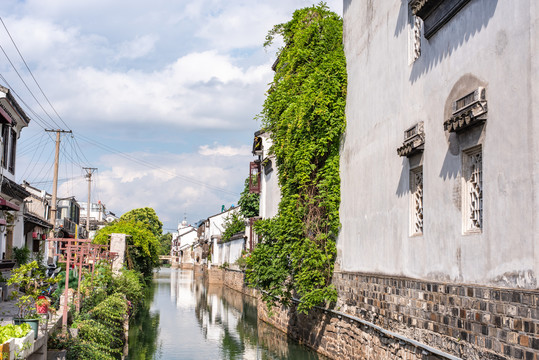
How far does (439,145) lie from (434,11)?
2382mm

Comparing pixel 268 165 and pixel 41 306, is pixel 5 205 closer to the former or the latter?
pixel 41 306

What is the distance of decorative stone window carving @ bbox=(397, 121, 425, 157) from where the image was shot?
1126cm

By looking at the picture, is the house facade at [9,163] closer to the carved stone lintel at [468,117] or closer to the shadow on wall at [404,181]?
the shadow on wall at [404,181]

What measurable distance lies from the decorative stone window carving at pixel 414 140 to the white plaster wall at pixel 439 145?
0.65 ft

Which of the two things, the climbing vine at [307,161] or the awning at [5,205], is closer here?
the awning at [5,205]

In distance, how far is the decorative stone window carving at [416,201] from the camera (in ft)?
38.7

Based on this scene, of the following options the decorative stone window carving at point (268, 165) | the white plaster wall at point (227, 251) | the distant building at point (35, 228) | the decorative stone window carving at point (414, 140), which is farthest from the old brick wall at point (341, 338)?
the white plaster wall at point (227, 251)

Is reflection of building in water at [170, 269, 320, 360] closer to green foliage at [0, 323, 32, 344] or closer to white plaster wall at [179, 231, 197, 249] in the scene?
green foliage at [0, 323, 32, 344]

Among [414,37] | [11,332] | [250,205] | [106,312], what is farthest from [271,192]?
[250,205]

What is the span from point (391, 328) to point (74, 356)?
6.27 m

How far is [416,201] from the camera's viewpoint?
12.0m

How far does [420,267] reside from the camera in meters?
11.2

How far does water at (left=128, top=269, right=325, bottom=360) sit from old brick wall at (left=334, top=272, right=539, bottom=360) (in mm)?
4621

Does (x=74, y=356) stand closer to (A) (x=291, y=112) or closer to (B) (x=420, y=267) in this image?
(B) (x=420, y=267)
